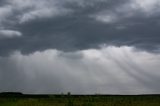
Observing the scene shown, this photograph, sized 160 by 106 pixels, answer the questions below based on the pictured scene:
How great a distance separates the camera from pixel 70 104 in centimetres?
4625

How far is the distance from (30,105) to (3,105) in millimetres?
3780

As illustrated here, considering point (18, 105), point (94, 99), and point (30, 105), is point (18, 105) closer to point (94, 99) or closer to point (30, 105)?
point (30, 105)

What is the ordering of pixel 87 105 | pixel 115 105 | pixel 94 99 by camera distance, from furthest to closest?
pixel 94 99, pixel 115 105, pixel 87 105

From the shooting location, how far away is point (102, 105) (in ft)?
170

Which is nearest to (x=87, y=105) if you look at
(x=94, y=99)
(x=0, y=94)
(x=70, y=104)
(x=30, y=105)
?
(x=70, y=104)

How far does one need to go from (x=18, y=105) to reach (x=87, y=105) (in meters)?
13.1

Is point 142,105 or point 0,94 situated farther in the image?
point 0,94

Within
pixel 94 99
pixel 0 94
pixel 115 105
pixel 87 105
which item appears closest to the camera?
pixel 87 105

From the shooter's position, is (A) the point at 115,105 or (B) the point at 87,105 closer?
(B) the point at 87,105

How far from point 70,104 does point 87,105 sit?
7.78 ft

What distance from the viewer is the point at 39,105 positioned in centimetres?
5294

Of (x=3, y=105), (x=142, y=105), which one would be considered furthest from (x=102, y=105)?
(x=3, y=105)

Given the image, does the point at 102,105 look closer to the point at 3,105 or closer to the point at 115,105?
the point at 115,105

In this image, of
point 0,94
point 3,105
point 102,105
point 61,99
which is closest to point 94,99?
point 61,99
